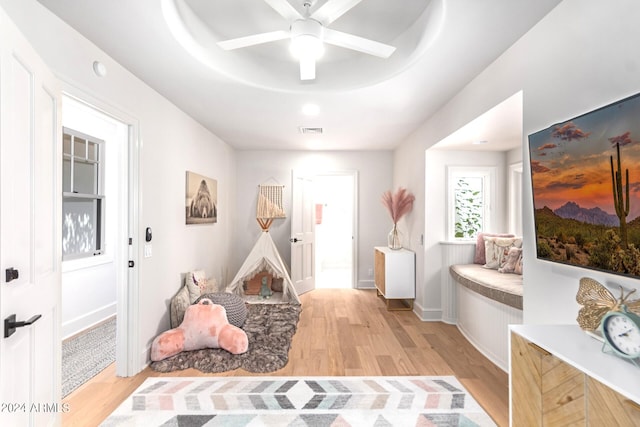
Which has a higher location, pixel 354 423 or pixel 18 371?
pixel 18 371

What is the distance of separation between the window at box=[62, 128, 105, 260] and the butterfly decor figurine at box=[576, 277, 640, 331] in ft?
14.0

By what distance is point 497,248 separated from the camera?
3502mm

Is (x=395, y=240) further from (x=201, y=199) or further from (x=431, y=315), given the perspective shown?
(x=201, y=199)

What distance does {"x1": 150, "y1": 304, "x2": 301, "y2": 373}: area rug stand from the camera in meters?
2.63

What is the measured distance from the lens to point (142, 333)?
2.65m

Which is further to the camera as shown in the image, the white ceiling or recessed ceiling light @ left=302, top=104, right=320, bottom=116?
recessed ceiling light @ left=302, top=104, right=320, bottom=116

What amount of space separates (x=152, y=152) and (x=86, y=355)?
6.35ft

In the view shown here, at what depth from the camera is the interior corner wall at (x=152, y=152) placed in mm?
1787

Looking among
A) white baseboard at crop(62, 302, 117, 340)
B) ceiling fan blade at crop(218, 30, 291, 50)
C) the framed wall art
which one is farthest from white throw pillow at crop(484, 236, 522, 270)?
white baseboard at crop(62, 302, 117, 340)

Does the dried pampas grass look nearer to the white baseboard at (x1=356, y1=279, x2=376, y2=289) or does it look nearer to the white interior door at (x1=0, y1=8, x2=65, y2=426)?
the white baseboard at (x1=356, y1=279, x2=376, y2=289)

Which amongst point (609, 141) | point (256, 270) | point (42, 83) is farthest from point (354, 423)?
point (256, 270)

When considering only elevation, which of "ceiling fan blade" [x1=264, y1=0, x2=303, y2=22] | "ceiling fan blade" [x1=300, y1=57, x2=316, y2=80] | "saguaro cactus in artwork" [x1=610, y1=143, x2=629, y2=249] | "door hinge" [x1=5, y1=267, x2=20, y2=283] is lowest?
"door hinge" [x1=5, y1=267, x2=20, y2=283]

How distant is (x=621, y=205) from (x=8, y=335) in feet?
7.75

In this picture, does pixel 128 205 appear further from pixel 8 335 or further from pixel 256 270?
pixel 256 270
